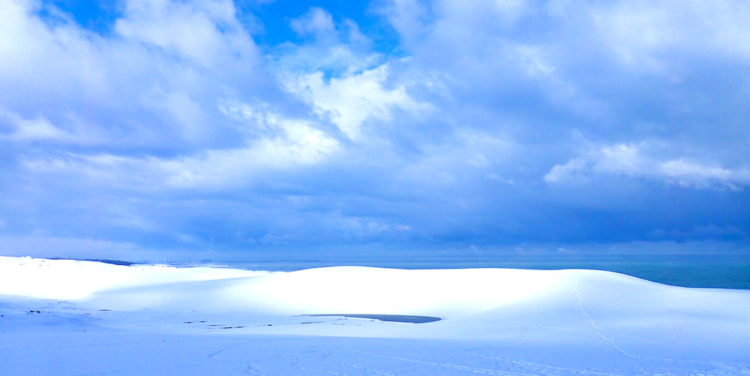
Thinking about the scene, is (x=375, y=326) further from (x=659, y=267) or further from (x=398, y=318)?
(x=659, y=267)

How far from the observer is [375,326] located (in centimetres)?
1730

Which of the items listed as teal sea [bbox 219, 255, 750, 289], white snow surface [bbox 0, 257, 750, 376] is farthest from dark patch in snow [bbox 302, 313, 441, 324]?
teal sea [bbox 219, 255, 750, 289]

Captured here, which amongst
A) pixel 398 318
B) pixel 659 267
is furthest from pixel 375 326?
pixel 659 267

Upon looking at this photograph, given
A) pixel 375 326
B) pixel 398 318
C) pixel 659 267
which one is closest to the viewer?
pixel 375 326

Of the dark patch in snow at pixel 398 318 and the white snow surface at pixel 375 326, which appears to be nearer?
the white snow surface at pixel 375 326

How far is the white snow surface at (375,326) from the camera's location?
31.6 ft

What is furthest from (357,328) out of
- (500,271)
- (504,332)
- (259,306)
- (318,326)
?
(500,271)

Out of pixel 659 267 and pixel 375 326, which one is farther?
pixel 659 267

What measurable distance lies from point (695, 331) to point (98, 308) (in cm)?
2385

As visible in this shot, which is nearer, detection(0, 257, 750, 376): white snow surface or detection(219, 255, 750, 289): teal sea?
detection(0, 257, 750, 376): white snow surface

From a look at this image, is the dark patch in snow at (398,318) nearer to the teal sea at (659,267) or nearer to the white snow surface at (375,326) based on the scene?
the white snow surface at (375,326)

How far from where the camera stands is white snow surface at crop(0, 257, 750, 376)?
962 cm

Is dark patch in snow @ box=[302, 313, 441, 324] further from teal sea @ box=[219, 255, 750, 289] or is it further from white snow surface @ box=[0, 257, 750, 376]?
teal sea @ box=[219, 255, 750, 289]

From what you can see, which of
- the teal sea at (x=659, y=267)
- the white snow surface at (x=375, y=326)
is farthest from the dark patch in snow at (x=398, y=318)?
the teal sea at (x=659, y=267)
